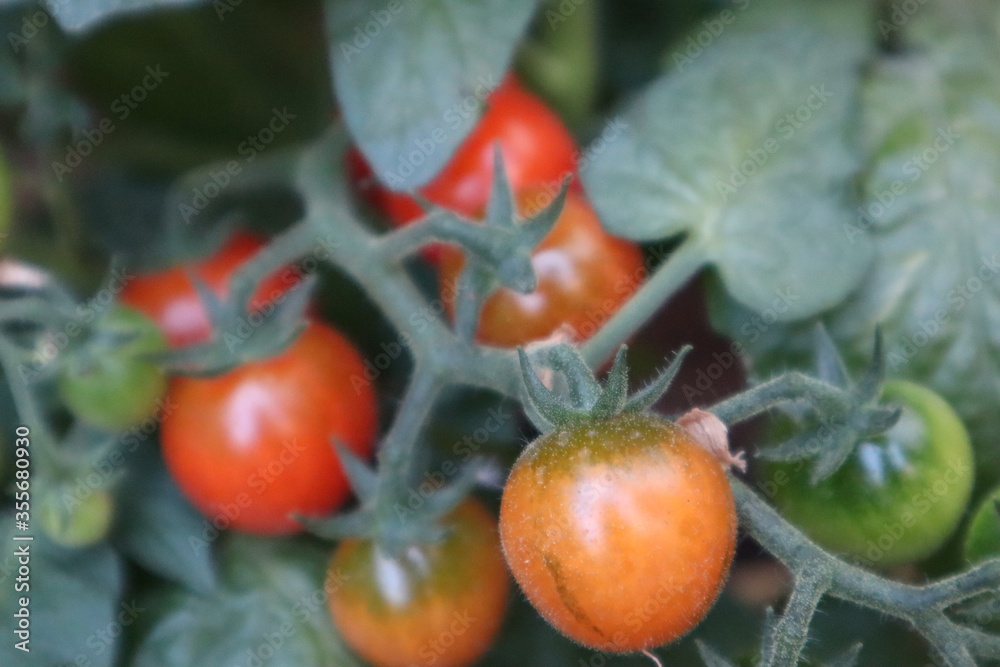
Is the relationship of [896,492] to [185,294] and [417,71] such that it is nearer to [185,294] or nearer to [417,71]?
[417,71]

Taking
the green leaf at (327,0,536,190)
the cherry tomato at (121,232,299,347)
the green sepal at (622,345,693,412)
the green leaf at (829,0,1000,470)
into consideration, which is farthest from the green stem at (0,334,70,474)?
the green leaf at (829,0,1000,470)

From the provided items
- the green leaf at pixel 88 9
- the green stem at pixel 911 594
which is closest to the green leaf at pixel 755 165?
the green stem at pixel 911 594

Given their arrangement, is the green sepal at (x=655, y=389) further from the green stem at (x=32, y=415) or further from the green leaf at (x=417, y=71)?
the green stem at (x=32, y=415)

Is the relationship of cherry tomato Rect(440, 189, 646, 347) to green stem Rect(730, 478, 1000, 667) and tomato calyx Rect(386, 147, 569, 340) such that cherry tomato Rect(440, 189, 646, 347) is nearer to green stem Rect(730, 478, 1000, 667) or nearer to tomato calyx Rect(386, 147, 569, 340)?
tomato calyx Rect(386, 147, 569, 340)

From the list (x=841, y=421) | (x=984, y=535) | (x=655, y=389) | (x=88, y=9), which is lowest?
(x=984, y=535)

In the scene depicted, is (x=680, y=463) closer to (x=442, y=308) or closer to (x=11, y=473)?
(x=442, y=308)

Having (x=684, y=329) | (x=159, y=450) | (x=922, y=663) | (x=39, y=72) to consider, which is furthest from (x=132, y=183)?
(x=922, y=663)

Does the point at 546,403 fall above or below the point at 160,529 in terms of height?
above

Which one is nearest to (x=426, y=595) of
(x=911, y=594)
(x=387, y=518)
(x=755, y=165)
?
(x=387, y=518)
